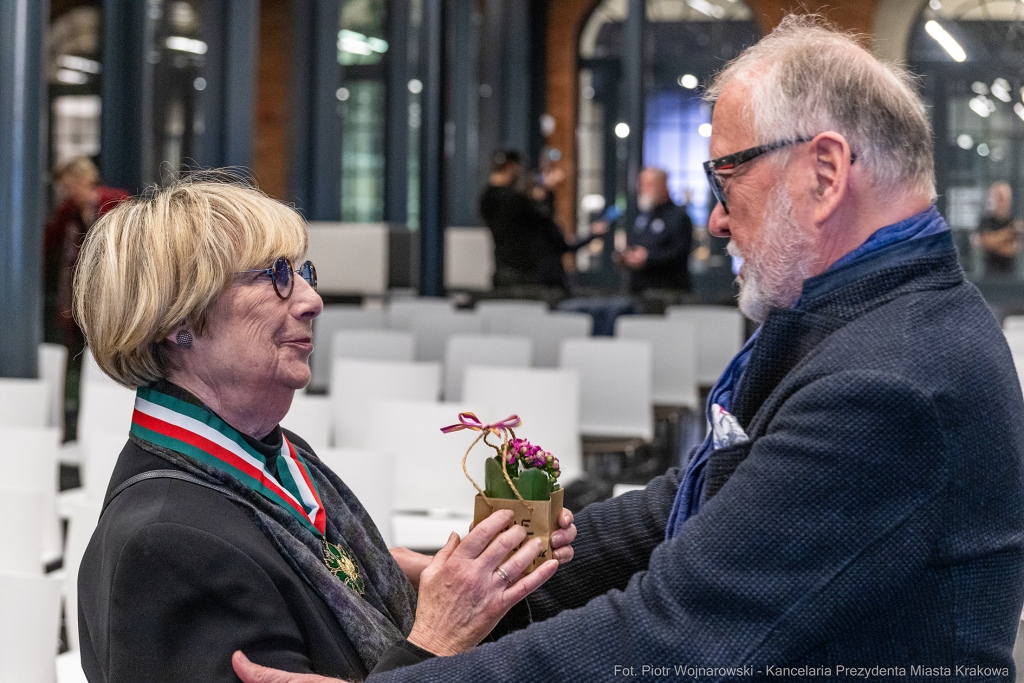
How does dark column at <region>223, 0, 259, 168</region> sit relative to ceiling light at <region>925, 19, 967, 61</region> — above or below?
below

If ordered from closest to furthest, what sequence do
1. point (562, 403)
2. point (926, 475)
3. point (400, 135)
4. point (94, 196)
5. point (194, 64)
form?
point (926, 475)
point (562, 403)
point (94, 196)
point (400, 135)
point (194, 64)

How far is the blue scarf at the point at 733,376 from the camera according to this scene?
1354mm

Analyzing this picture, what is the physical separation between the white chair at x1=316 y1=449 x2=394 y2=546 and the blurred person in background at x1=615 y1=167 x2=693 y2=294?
5663mm

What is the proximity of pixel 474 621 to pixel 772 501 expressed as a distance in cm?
41

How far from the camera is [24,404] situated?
4.09 m

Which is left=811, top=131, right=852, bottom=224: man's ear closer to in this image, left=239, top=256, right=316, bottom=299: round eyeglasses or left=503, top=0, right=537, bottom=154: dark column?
left=239, top=256, right=316, bottom=299: round eyeglasses

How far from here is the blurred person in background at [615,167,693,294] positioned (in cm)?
838

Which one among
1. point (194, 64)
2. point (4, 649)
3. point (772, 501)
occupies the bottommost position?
point (4, 649)

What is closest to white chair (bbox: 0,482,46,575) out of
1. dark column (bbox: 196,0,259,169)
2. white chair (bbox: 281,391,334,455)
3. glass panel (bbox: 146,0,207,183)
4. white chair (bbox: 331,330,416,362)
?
white chair (bbox: 281,391,334,455)

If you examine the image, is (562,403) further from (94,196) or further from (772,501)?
(94,196)

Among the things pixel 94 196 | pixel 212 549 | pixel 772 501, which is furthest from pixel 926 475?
pixel 94 196

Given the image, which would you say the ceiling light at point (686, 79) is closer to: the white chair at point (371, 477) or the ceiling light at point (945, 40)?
the ceiling light at point (945, 40)

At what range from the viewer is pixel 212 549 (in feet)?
4.44

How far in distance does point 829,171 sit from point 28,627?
157cm
